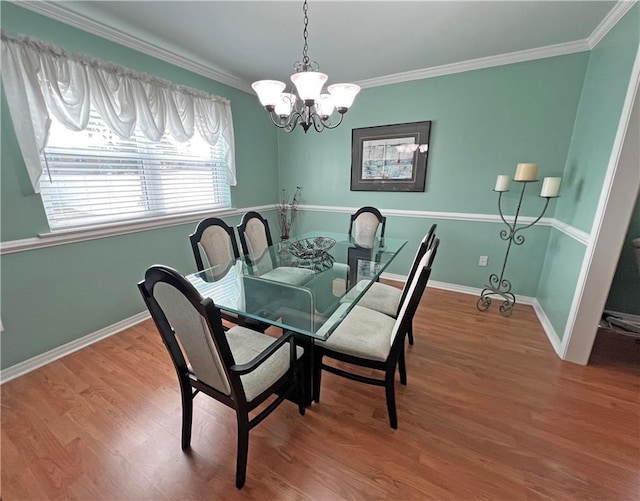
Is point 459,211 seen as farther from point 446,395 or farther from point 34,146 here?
point 34,146

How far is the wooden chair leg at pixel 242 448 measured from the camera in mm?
1118

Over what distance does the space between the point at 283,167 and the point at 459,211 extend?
8.32ft

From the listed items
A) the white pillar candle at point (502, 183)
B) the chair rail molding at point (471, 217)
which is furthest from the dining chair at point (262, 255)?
the white pillar candle at point (502, 183)

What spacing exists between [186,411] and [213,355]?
1.70 feet

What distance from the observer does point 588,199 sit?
77.9 inches

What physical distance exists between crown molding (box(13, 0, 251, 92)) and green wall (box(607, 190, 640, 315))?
13.7ft

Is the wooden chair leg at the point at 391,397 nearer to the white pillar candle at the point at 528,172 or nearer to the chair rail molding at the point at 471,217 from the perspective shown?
the chair rail molding at the point at 471,217

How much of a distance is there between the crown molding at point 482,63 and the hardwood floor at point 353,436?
262 cm

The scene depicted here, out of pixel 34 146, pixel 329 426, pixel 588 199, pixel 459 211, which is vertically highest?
pixel 34 146

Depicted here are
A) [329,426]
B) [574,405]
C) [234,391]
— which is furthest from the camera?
[574,405]

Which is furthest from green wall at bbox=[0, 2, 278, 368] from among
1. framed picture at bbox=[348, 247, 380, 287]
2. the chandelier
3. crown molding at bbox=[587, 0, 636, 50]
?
crown molding at bbox=[587, 0, 636, 50]

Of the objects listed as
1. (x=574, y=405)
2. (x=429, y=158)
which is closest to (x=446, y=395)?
(x=574, y=405)

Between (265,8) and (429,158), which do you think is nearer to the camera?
(265,8)

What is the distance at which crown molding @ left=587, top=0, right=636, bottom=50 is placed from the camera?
1718mm
